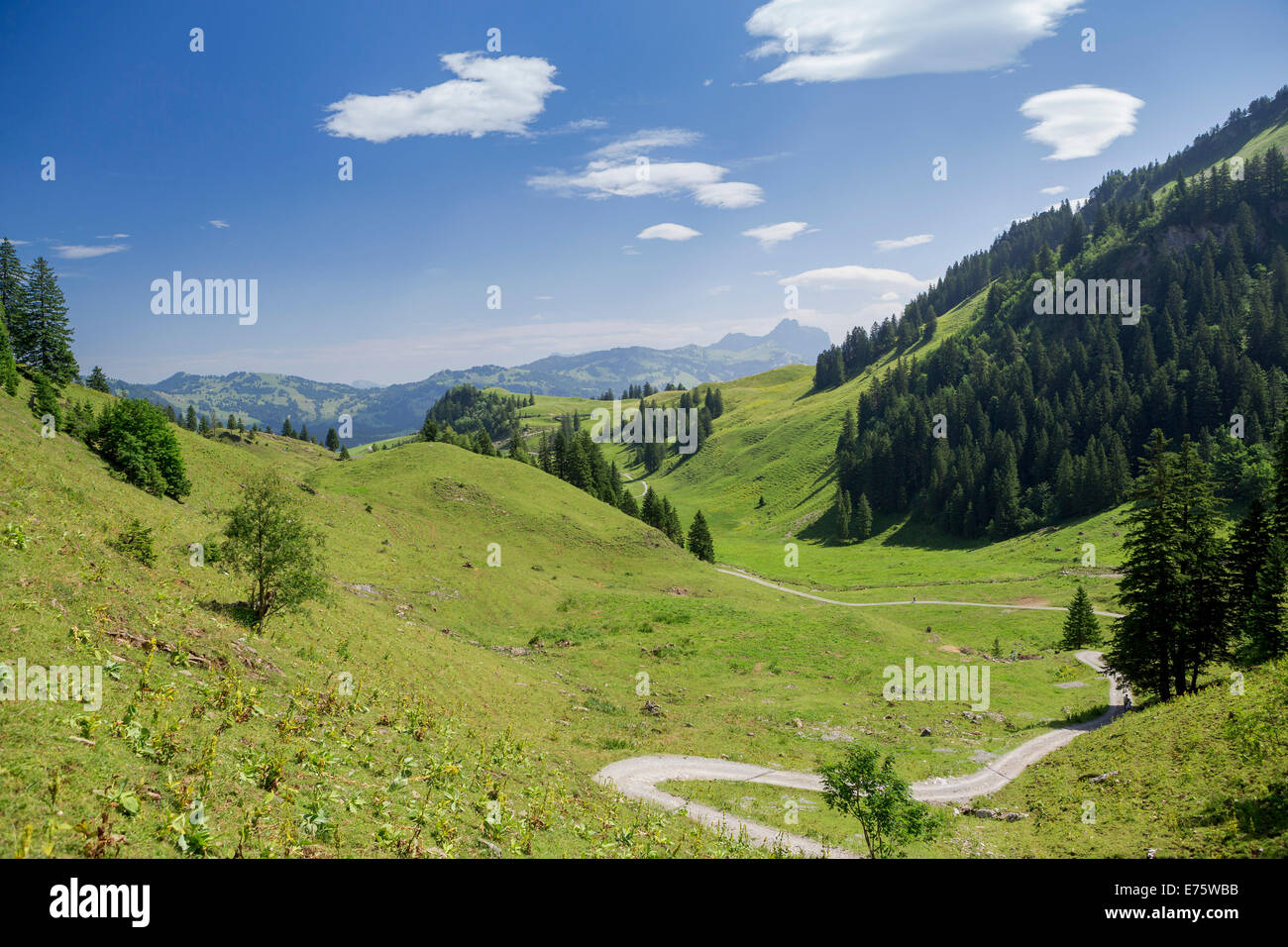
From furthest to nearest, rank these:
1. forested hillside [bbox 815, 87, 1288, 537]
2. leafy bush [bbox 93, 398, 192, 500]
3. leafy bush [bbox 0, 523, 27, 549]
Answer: forested hillside [bbox 815, 87, 1288, 537] < leafy bush [bbox 93, 398, 192, 500] < leafy bush [bbox 0, 523, 27, 549]

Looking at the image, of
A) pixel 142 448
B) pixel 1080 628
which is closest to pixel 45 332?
pixel 142 448

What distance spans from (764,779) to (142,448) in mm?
46411

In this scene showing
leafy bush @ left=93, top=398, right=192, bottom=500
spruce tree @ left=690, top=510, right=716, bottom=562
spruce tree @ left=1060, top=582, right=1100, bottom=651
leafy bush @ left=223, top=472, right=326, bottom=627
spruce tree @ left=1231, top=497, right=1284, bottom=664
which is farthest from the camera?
spruce tree @ left=690, top=510, right=716, bottom=562

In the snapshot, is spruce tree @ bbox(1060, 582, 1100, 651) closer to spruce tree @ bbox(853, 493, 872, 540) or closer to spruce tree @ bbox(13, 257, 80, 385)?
spruce tree @ bbox(853, 493, 872, 540)

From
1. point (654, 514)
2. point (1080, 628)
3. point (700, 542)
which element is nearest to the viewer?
point (1080, 628)

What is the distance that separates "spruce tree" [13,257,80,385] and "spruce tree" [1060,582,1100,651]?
376ft

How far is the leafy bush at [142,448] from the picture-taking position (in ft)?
130

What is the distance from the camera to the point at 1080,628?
6097 centimetres

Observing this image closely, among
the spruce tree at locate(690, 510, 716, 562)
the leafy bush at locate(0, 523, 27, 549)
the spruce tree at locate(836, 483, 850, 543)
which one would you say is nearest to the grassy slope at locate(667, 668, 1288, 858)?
the leafy bush at locate(0, 523, 27, 549)

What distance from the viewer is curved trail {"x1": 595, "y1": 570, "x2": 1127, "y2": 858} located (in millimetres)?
21844

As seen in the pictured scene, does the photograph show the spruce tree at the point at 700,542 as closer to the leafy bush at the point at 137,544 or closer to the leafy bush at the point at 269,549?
the leafy bush at the point at 269,549

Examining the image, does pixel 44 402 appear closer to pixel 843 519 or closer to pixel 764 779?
pixel 764 779

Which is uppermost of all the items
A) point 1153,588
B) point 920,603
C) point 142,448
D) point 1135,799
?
point 142,448
